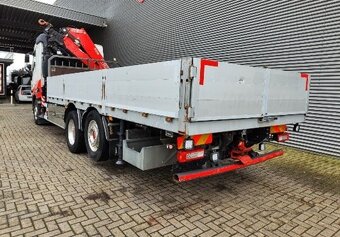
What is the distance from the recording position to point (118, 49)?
1783 centimetres

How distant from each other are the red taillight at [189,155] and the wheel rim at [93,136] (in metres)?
2.32

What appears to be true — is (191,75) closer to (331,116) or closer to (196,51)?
(331,116)

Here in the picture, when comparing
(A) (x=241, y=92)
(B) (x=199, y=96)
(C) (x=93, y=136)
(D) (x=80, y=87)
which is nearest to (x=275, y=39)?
(A) (x=241, y=92)

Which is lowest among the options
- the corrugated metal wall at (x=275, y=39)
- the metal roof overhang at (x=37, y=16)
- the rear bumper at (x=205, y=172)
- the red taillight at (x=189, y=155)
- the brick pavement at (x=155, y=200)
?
the brick pavement at (x=155, y=200)

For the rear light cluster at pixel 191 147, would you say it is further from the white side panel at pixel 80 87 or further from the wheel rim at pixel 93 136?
the wheel rim at pixel 93 136

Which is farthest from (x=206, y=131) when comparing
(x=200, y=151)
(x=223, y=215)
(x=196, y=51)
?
(x=196, y=51)

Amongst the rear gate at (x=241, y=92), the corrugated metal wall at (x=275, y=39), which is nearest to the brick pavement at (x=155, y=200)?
the rear gate at (x=241, y=92)

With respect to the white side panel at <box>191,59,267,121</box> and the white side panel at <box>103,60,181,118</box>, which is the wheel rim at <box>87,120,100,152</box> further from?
the white side panel at <box>191,59,267,121</box>

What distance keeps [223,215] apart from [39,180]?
3084mm

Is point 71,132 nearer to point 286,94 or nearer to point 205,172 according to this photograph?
point 205,172

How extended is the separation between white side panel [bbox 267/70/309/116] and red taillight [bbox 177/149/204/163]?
138 centimetres

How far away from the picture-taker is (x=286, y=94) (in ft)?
16.0

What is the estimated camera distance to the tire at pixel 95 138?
5383 millimetres

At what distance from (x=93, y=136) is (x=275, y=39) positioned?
5990mm
